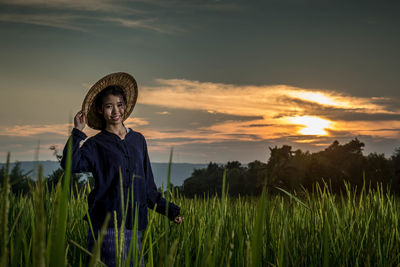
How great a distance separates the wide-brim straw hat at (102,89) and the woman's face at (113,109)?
0.11 metres

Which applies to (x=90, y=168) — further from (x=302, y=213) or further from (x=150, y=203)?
(x=302, y=213)

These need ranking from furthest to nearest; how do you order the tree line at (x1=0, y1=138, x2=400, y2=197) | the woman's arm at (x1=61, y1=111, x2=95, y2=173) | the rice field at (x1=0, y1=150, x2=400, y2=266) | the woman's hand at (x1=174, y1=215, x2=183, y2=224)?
the tree line at (x1=0, y1=138, x2=400, y2=197) → the woman's hand at (x1=174, y1=215, x2=183, y2=224) → the woman's arm at (x1=61, y1=111, x2=95, y2=173) → the rice field at (x1=0, y1=150, x2=400, y2=266)

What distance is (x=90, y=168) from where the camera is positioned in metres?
2.67

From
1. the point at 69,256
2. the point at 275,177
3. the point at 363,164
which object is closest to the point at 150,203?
the point at 69,256

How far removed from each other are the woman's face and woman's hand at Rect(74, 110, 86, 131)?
176 mm

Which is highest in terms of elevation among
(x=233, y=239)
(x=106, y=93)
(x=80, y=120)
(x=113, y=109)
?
(x=106, y=93)

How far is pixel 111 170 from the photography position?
2.63m

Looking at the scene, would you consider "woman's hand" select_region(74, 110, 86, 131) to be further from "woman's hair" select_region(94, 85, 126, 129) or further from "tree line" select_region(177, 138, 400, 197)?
"tree line" select_region(177, 138, 400, 197)

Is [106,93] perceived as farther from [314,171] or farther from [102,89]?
[314,171]

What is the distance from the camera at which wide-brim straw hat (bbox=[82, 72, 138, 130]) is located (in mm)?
2840

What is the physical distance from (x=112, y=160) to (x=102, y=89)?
60 centimetres

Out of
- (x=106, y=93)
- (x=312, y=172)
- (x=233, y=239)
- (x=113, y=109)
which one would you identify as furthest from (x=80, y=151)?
(x=312, y=172)

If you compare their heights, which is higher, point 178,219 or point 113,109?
point 113,109

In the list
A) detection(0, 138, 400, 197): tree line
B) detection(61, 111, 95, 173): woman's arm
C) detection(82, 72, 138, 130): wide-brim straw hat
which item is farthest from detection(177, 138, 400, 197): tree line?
detection(61, 111, 95, 173): woman's arm
